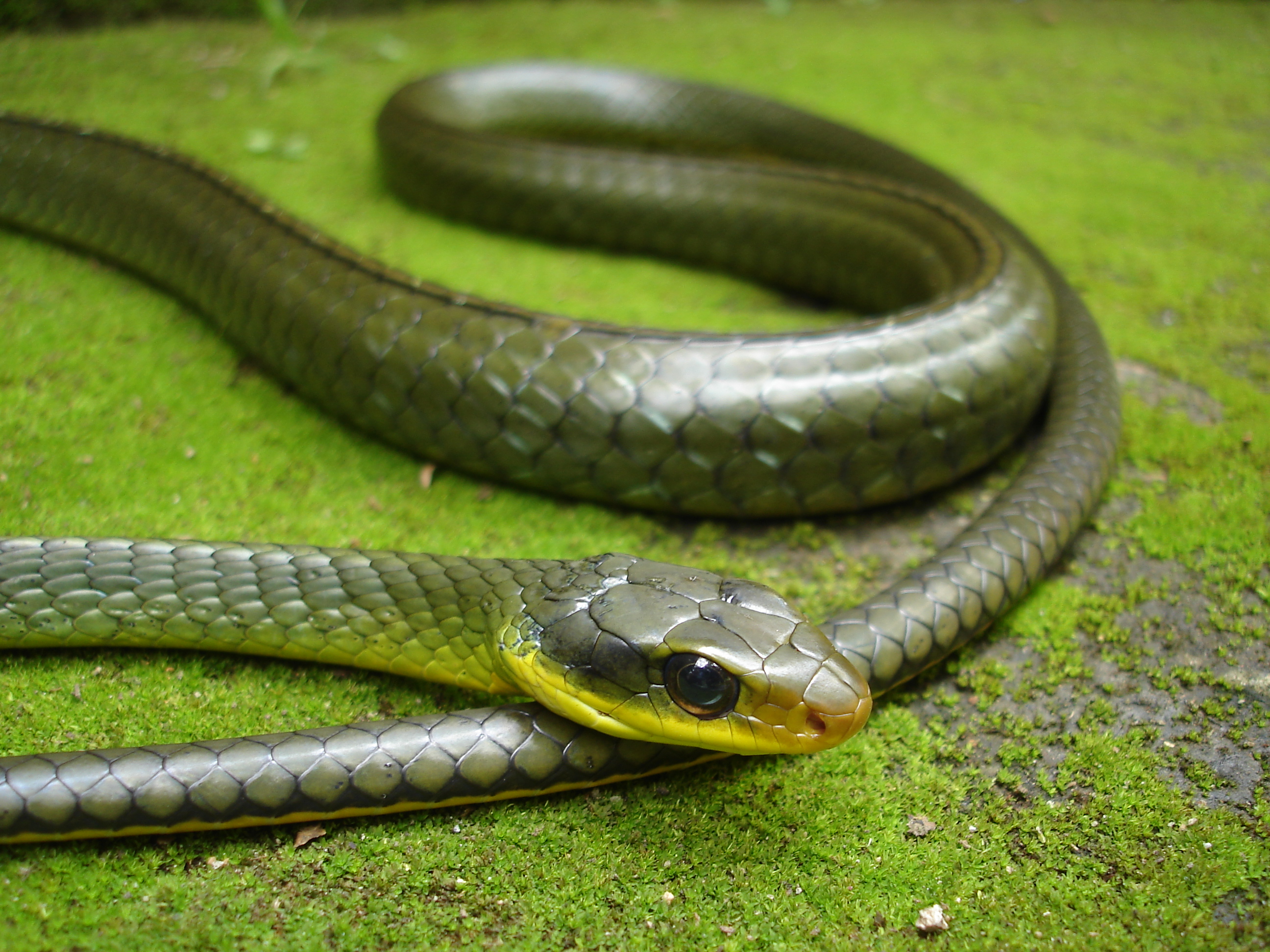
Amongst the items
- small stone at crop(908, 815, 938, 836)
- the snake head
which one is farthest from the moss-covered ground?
the snake head

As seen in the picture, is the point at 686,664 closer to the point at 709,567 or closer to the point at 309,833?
the point at 709,567

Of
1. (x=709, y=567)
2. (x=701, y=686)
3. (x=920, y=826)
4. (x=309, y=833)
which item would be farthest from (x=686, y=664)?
(x=309, y=833)

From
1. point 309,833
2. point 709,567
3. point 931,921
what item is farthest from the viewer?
point 709,567

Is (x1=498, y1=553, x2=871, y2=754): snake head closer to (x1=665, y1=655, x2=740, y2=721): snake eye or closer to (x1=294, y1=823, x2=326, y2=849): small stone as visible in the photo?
(x1=665, y1=655, x2=740, y2=721): snake eye

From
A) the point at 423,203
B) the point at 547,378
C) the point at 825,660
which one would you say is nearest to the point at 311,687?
the point at 547,378

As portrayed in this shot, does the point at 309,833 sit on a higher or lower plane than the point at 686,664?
lower

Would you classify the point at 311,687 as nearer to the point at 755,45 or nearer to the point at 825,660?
the point at 825,660

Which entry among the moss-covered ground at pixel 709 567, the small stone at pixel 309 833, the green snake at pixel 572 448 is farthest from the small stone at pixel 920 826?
the small stone at pixel 309 833
